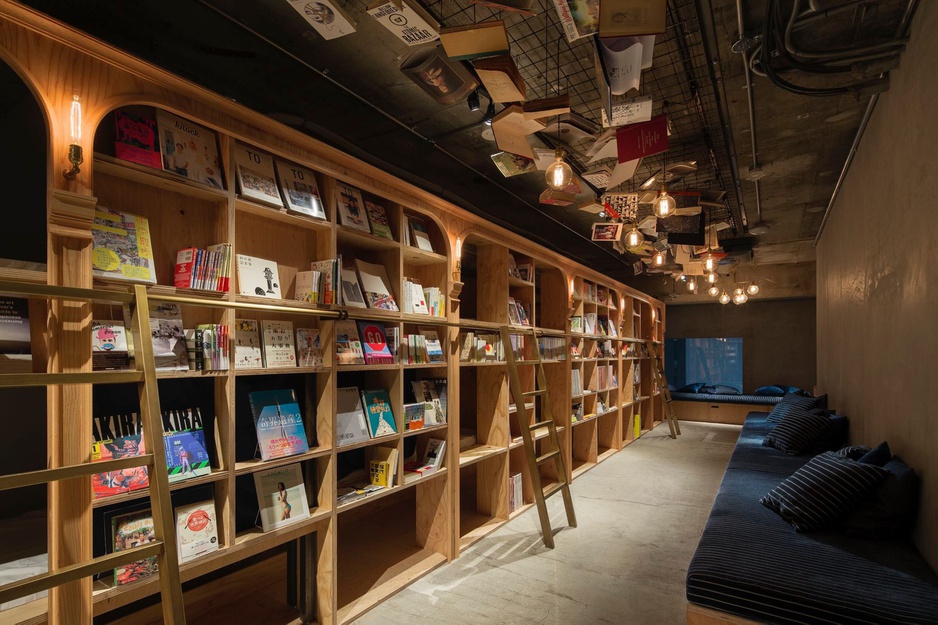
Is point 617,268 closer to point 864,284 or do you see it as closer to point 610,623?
point 864,284

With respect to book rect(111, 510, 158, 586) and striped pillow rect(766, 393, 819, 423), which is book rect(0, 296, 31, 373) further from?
striped pillow rect(766, 393, 819, 423)

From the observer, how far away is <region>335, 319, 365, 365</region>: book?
2787 millimetres

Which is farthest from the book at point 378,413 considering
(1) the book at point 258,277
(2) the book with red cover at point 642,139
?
(2) the book with red cover at point 642,139

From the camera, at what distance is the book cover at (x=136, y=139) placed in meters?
1.92

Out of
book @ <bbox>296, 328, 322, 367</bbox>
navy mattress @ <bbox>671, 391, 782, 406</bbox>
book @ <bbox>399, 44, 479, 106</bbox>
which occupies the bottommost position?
navy mattress @ <bbox>671, 391, 782, 406</bbox>

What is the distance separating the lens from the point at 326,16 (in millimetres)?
2158

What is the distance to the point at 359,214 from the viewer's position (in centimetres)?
296

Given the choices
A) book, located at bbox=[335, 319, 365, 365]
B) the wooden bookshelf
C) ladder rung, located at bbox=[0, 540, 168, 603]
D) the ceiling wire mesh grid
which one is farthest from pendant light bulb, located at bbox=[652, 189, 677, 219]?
ladder rung, located at bbox=[0, 540, 168, 603]

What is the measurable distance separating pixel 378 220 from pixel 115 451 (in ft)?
6.29

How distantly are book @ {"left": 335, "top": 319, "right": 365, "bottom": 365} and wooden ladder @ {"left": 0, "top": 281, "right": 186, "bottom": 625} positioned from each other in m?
1.12

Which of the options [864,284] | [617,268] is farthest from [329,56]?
[617,268]

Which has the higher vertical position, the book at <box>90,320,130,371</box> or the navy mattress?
Result: the book at <box>90,320,130,371</box>

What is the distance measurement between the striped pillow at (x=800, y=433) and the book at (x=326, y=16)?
4.86 metres

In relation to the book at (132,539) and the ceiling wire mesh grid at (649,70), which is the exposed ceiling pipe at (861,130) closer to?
the ceiling wire mesh grid at (649,70)
